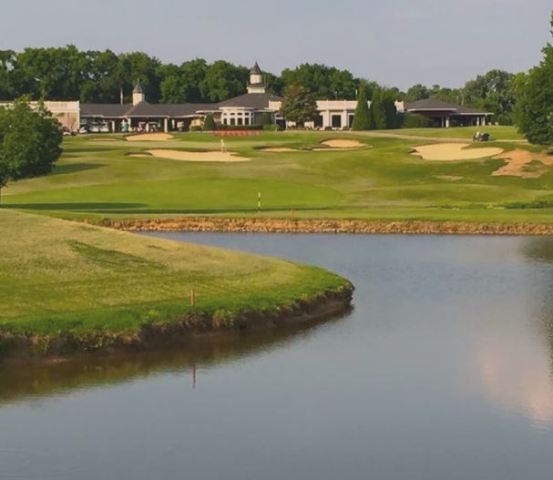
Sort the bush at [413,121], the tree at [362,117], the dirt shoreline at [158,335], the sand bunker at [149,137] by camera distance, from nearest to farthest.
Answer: the dirt shoreline at [158,335] → the sand bunker at [149,137] → the tree at [362,117] → the bush at [413,121]

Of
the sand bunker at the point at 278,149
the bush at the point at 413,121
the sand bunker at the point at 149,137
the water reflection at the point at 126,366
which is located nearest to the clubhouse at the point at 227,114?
the bush at the point at 413,121

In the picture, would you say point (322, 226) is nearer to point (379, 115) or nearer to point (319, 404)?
point (319, 404)

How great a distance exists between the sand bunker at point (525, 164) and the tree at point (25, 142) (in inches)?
1362

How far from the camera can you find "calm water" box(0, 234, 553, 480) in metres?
24.1

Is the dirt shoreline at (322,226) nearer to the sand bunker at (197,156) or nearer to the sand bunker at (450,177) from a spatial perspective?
the sand bunker at (450,177)

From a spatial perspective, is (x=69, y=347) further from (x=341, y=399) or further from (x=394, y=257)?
(x=394, y=257)

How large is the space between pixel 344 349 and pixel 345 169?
6470cm

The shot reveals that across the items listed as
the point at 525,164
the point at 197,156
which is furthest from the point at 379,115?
the point at 525,164

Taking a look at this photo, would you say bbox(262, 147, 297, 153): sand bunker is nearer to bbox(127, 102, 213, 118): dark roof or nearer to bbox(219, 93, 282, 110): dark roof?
bbox(219, 93, 282, 110): dark roof

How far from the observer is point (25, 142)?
8081cm

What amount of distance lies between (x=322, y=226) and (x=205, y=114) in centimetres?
11748

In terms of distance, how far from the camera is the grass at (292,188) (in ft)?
245

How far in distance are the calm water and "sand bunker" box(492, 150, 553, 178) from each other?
51.3 metres

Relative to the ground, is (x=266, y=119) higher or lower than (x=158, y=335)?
higher
